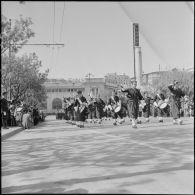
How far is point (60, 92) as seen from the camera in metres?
142

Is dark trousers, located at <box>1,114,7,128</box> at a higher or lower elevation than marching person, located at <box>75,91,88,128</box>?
lower

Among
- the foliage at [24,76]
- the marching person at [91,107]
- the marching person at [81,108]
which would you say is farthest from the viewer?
the foliage at [24,76]

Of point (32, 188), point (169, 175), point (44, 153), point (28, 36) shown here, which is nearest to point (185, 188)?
point (169, 175)

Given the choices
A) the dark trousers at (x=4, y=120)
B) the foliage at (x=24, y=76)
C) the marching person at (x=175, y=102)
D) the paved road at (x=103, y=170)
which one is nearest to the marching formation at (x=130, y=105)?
the marching person at (x=175, y=102)

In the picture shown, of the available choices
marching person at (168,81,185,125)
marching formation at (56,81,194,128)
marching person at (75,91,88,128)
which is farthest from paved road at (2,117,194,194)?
marching person at (75,91,88,128)

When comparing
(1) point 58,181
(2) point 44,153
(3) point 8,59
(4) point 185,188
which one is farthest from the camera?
(3) point 8,59

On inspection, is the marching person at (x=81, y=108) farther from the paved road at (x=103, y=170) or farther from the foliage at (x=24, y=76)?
the foliage at (x=24, y=76)

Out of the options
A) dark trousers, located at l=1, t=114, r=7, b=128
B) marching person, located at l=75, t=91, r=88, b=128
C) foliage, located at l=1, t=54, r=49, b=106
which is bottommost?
dark trousers, located at l=1, t=114, r=7, b=128

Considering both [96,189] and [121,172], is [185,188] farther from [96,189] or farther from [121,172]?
[121,172]

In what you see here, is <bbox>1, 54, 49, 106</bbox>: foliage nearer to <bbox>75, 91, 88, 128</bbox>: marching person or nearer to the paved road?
<bbox>75, 91, 88, 128</bbox>: marching person

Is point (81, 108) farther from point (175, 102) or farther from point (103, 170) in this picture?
point (103, 170)

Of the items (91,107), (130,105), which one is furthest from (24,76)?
(130,105)

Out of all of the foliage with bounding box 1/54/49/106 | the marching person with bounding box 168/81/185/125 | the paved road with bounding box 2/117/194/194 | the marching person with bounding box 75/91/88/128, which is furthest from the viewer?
the foliage with bounding box 1/54/49/106

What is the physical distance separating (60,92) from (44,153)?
134 metres
